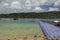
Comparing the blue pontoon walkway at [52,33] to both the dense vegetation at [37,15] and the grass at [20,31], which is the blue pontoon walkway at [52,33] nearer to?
the grass at [20,31]

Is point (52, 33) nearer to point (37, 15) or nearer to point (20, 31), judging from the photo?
point (20, 31)

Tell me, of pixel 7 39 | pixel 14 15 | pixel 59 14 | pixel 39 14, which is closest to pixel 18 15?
pixel 14 15

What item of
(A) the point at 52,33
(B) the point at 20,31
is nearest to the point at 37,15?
(B) the point at 20,31

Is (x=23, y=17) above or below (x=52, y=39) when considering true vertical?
below

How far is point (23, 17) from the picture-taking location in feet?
201

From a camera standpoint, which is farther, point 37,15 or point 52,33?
point 37,15

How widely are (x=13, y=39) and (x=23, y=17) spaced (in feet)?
166

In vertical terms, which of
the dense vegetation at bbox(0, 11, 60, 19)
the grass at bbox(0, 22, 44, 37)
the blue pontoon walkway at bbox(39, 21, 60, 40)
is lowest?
the dense vegetation at bbox(0, 11, 60, 19)

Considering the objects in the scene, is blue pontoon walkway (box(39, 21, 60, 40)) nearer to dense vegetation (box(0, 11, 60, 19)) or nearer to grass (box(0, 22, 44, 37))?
grass (box(0, 22, 44, 37))

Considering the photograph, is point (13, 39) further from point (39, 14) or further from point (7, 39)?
point (39, 14)

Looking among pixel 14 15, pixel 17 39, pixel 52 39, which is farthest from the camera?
pixel 14 15

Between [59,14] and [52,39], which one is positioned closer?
[52,39]

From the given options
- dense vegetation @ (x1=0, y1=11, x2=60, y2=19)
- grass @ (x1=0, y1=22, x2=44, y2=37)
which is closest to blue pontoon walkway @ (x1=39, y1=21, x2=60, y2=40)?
grass @ (x1=0, y1=22, x2=44, y2=37)

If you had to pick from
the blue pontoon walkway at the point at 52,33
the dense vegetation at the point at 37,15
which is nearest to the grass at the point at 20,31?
the blue pontoon walkway at the point at 52,33
